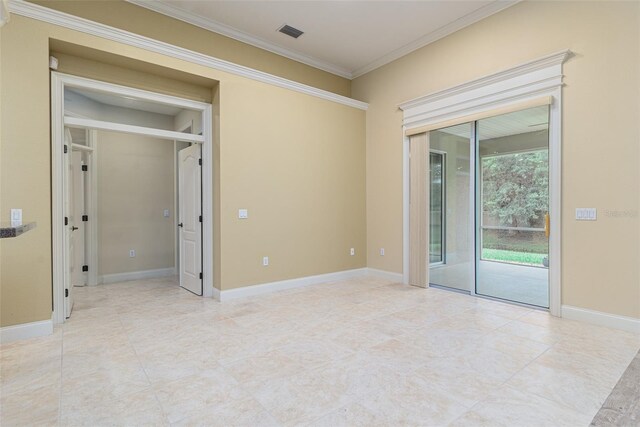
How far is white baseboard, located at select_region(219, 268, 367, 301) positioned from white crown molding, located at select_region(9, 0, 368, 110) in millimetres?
2966

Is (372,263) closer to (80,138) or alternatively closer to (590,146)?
(590,146)

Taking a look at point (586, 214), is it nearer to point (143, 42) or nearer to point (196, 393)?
point (196, 393)

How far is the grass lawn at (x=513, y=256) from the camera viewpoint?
4055mm

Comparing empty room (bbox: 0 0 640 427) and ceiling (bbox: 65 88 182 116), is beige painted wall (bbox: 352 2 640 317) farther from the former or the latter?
ceiling (bbox: 65 88 182 116)

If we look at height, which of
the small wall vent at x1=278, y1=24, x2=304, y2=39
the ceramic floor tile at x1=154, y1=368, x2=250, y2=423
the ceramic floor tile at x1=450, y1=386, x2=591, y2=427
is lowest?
the ceramic floor tile at x1=450, y1=386, x2=591, y2=427

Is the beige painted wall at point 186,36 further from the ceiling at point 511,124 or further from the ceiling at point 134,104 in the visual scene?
the ceiling at point 511,124

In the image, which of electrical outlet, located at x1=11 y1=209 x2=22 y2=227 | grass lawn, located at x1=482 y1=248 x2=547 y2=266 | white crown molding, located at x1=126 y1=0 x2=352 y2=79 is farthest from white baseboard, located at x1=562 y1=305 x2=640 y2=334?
electrical outlet, located at x1=11 y1=209 x2=22 y2=227

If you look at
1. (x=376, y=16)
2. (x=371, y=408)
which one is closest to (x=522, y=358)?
(x=371, y=408)

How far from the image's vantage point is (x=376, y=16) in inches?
168

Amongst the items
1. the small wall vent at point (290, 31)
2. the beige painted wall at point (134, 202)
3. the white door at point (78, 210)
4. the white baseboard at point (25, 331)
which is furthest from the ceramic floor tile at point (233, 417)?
the beige painted wall at point (134, 202)

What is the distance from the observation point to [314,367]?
2.47 meters

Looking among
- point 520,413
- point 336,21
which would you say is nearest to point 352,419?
point 520,413

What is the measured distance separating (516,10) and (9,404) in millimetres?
5986

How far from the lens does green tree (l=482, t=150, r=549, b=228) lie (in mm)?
3891
